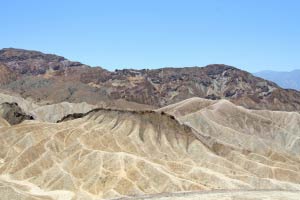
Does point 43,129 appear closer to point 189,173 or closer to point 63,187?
point 63,187

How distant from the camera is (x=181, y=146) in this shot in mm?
177500

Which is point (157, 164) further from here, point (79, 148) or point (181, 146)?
point (181, 146)

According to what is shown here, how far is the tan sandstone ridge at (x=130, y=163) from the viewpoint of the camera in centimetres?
12169

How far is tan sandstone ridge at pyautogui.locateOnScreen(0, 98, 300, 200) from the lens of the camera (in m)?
122

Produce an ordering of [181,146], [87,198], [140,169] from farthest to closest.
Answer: [181,146]
[140,169]
[87,198]

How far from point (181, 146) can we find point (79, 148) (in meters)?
39.1

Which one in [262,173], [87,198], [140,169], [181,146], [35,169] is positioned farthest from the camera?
[181,146]

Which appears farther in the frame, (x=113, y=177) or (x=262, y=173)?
(x=262, y=173)

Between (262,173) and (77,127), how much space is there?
62.5 metres

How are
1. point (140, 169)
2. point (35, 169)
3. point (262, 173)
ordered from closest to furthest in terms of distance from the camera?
point (140, 169)
point (35, 169)
point (262, 173)

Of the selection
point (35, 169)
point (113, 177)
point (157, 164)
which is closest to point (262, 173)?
Answer: point (157, 164)

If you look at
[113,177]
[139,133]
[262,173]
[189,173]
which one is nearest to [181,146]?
[139,133]

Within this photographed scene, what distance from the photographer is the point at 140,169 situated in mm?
131000

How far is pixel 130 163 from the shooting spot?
441ft
